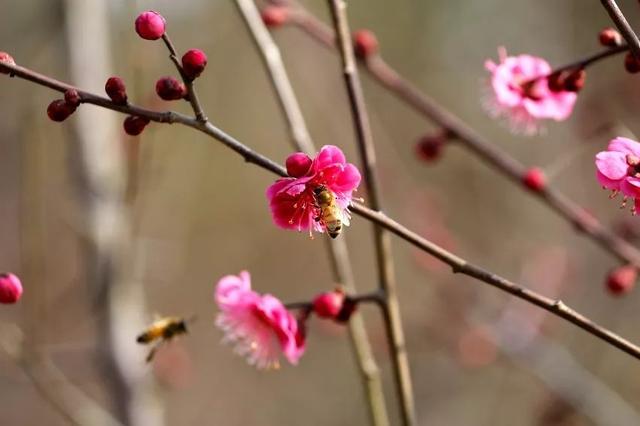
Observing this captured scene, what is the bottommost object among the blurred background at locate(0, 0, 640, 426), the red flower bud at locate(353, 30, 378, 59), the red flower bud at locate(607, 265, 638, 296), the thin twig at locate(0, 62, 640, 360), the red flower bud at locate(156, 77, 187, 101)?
the thin twig at locate(0, 62, 640, 360)

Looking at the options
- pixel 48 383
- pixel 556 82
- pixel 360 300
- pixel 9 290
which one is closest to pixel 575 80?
pixel 556 82

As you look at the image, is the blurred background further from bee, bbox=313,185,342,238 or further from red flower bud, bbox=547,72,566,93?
bee, bbox=313,185,342,238

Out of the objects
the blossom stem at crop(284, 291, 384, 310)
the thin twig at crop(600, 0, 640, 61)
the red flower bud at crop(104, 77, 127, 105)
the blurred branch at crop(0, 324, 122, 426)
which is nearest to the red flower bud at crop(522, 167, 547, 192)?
the blossom stem at crop(284, 291, 384, 310)

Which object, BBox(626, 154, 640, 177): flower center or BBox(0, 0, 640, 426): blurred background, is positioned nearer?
BBox(626, 154, 640, 177): flower center

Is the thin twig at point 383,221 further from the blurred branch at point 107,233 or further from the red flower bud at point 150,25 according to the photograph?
the blurred branch at point 107,233

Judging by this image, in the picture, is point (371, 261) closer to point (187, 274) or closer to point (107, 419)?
point (187, 274)
